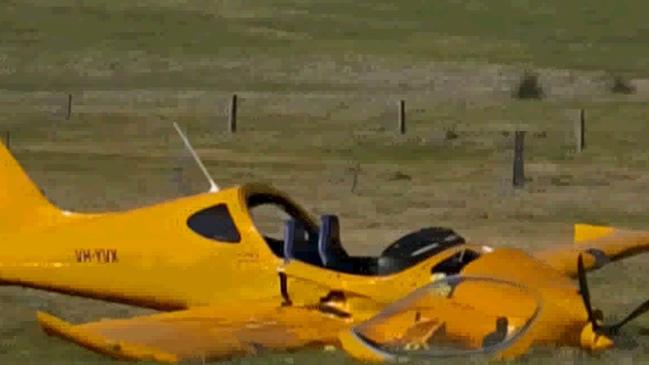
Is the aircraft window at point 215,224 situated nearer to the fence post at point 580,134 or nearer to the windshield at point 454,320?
the windshield at point 454,320

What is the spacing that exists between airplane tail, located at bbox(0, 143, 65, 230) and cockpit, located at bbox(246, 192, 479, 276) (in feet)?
5.25

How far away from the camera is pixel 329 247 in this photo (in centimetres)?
1338

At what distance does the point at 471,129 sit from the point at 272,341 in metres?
26.8

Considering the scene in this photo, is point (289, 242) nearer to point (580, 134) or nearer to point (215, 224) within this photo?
point (215, 224)

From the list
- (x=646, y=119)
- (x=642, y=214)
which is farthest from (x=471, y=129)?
(x=642, y=214)

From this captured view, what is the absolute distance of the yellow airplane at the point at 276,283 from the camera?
11.7 m

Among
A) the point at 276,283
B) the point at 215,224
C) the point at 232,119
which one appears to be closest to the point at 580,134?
the point at 232,119

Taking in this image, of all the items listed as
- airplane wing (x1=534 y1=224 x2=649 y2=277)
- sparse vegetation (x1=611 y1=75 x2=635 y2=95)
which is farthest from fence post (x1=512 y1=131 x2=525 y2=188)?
sparse vegetation (x1=611 y1=75 x2=635 y2=95)

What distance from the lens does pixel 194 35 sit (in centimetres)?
7094

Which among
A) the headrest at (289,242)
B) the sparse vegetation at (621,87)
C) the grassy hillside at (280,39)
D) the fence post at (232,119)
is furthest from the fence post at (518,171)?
the grassy hillside at (280,39)

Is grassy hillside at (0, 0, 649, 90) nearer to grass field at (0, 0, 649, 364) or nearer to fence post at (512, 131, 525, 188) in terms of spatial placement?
grass field at (0, 0, 649, 364)

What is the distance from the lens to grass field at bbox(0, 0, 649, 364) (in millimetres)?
23516

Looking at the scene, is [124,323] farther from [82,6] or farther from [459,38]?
[82,6]

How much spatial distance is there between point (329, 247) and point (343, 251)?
0.87ft
